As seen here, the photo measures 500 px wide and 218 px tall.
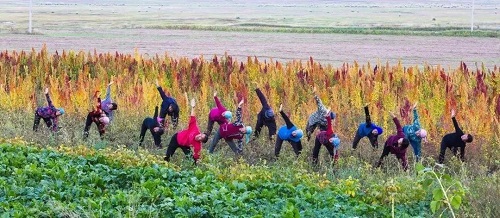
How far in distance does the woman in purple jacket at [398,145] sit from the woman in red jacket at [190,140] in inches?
71.7

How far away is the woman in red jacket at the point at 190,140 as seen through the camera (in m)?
8.50

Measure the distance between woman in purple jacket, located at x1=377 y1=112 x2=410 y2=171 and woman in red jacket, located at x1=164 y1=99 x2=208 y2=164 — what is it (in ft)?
5.97

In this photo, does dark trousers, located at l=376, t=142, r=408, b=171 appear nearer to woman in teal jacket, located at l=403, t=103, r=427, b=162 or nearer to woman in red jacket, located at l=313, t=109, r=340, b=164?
woman in teal jacket, located at l=403, t=103, r=427, b=162

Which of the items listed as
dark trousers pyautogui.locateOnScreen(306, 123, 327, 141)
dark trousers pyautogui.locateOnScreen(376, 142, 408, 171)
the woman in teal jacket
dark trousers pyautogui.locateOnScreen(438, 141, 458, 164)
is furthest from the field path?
dark trousers pyautogui.locateOnScreen(376, 142, 408, 171)

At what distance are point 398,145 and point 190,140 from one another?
2050 mm

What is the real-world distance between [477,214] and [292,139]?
2735mm

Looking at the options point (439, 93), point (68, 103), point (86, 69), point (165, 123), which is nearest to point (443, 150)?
point (439, 93)

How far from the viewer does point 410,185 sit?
741cm

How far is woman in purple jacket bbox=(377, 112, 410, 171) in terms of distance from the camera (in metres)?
8.52

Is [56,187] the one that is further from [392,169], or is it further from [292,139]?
[392,169]

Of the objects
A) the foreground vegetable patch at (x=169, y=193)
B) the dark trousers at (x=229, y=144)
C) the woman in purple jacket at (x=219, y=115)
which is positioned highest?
the woman in purple jacket at (x=219, y=115)

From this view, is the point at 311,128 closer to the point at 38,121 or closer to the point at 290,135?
the point at 290,135

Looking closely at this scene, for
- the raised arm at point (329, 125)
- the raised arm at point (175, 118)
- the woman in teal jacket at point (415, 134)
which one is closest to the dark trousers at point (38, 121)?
the raised arm at point (175, 118)

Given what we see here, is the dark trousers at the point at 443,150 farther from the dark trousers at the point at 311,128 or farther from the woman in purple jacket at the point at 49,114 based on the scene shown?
the woman in purple jacket at the point at 49,114
